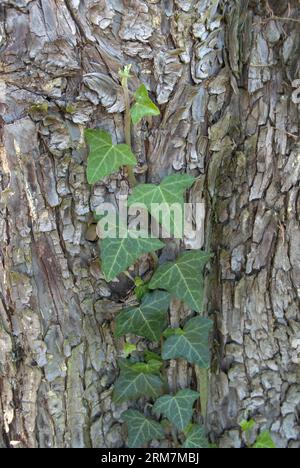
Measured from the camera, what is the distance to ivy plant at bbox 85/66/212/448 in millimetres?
1007

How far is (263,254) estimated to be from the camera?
Result: 1.20 meters

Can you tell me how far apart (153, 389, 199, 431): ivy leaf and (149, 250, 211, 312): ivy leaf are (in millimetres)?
241

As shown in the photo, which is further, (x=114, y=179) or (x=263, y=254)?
(x=263, y=254)

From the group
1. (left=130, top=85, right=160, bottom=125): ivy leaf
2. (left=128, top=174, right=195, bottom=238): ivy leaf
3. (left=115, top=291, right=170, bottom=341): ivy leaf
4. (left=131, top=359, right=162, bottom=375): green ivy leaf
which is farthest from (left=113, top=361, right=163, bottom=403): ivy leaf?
(left=130, top=85, right=160, bottom=125): ivy leaf

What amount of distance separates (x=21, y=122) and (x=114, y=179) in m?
0.22

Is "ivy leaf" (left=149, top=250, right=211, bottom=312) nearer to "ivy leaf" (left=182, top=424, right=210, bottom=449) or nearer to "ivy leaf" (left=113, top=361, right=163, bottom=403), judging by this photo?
"ivy leaf" (left=113, top=361, right=163, bottom=403)

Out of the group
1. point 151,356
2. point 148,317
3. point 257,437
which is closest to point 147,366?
point 151,356

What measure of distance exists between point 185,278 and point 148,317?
122 millimetres

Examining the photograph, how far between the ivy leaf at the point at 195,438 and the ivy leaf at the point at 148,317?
275 mm

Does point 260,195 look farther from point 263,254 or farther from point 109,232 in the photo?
point 109,232

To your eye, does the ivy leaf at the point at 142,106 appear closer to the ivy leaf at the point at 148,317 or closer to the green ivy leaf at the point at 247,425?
the ivy leaf at the point at 148,317

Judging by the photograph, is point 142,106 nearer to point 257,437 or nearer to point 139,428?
point 139,428
